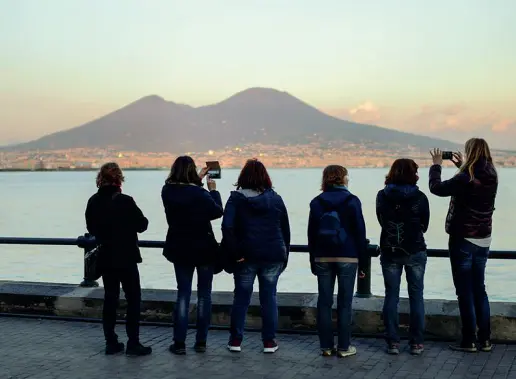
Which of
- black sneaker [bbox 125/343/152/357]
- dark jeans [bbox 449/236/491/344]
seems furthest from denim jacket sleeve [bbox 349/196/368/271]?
black sneaker [bbox 125/343/152/357]

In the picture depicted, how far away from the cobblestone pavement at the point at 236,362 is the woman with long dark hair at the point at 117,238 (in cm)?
25

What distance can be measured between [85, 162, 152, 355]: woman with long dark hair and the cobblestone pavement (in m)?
0.25

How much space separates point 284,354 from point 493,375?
1943mm

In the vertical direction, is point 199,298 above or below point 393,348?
above

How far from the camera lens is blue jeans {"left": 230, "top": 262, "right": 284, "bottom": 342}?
7.20 m

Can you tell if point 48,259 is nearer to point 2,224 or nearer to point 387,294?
point 2,224

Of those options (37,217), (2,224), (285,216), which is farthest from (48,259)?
(37,217)

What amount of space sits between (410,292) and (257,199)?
1.72 m

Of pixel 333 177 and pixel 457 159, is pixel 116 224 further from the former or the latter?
pixel 457 159

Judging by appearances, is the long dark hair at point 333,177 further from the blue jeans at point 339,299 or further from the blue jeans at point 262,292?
the blue jeans at point 262,292

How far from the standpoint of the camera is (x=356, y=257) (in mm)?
7012

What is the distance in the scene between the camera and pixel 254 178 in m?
7.12

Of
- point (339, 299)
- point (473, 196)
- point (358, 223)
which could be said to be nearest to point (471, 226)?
point (473, 196)

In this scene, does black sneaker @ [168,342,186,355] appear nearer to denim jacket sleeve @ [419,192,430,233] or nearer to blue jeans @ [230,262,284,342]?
blue jeans @ [230,262,284,342]
